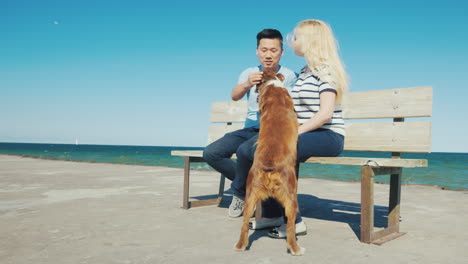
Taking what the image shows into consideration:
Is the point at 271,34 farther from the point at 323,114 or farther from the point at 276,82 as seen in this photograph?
the point at 323,114

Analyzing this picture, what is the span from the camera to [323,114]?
3178 mm

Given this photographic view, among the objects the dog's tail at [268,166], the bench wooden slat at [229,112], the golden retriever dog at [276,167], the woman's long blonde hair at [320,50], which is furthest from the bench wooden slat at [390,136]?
the dog's tail at [268,166]

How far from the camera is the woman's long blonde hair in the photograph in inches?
131

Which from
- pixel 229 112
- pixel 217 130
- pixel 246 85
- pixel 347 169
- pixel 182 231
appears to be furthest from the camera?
pixel 347 169

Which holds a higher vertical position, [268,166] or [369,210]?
[268,166]

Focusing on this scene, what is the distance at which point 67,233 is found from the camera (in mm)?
3174

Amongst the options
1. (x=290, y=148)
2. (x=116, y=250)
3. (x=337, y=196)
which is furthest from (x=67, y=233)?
(x=337, y=196)

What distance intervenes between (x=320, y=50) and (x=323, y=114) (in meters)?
0.68

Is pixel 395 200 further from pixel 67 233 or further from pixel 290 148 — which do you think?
pixel 67 233

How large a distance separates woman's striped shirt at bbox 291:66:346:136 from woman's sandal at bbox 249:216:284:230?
3.34 feet

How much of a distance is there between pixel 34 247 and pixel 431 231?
3.55 meters

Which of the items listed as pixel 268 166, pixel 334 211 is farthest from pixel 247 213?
pixel 334 211

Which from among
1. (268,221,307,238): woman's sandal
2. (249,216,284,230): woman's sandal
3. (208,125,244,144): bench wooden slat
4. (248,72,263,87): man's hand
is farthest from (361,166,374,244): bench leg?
(208,125,244,144): bench wooden slat

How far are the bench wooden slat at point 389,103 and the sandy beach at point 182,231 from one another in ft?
3.98
